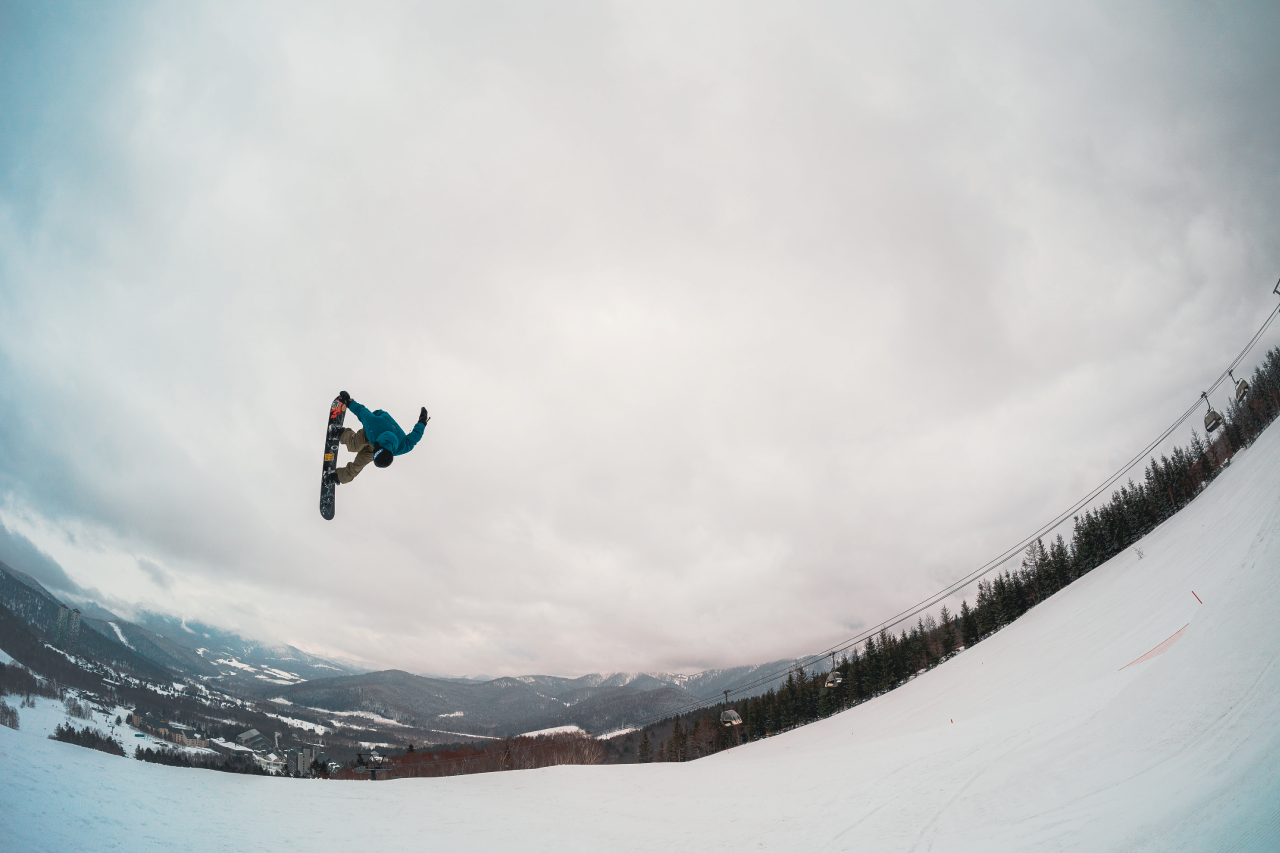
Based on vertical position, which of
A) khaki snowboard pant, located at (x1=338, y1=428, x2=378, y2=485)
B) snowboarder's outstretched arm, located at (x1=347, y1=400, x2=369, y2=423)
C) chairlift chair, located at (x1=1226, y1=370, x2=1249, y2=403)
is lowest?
khaki snowboard pant, located at (x1=338, y1=428, x2=378, y2=485)

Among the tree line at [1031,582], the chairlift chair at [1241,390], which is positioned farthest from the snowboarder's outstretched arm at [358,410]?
the tree line at [1031,582]

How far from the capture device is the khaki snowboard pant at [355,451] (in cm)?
698

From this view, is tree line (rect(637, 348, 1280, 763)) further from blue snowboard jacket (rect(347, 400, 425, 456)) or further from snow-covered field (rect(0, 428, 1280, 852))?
blue snowboard jacket (rect(347, 400, 425, 456))

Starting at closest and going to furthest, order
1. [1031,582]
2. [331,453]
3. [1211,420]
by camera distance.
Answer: [331,453], [1211,420], [1031,582]

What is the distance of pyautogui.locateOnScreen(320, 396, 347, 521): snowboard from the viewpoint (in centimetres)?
715

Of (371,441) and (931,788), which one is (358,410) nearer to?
(371,441)

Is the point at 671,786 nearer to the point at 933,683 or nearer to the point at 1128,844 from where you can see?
the point at 1128,844

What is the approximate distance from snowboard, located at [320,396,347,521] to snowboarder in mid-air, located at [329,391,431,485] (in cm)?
13

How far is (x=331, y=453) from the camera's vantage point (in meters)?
7.45

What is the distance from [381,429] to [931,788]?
688 inches

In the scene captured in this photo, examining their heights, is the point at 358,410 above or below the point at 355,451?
above

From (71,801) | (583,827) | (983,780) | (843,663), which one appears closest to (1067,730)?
(983,780)

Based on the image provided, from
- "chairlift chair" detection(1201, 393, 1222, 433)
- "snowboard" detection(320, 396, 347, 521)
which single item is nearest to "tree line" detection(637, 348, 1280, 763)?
"chairlift chair" detection(1201, 393, 1222, 433)

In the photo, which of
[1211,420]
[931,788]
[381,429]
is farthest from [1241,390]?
[381,429]
